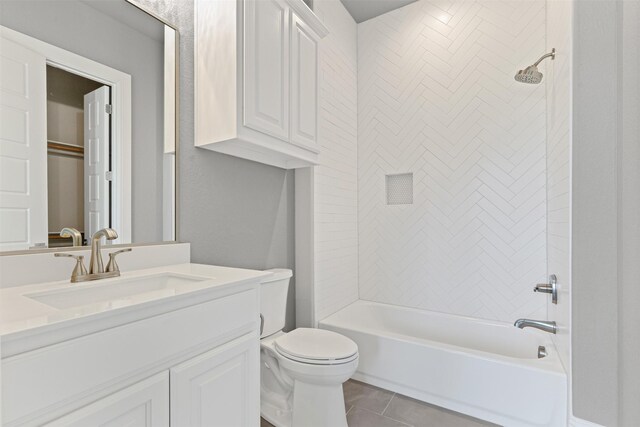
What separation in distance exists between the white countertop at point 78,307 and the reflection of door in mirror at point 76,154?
0.73 feet

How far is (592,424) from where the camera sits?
449mm

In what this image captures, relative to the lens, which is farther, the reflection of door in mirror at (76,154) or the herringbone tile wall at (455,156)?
the herringbone tile wall at (455,156)

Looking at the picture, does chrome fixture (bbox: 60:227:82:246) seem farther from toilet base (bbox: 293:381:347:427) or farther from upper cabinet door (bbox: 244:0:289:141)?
toilet base (bbox: 293:381:347:427)

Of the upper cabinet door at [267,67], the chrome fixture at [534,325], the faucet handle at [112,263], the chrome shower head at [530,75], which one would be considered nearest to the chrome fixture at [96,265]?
the faucet handle at [112,263]

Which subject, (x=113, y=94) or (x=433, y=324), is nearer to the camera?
(x=113, y=94)

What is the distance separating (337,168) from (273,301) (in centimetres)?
130

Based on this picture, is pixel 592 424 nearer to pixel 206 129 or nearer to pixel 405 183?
pixel 206 129

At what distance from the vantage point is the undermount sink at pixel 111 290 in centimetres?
91

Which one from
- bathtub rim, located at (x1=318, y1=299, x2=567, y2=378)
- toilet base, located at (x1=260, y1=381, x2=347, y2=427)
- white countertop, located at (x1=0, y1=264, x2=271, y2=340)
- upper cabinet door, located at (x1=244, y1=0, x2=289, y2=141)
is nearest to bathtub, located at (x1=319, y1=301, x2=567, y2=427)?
bathtub rim, located at (x1=318, y1=299, x2=567, y2=378)

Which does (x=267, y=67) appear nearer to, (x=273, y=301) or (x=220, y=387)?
(x=273, y=301)

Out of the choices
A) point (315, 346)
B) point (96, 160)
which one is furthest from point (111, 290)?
point (315, 346)

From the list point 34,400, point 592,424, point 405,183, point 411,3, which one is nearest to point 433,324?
point 405,183

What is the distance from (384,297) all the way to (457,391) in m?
1.03

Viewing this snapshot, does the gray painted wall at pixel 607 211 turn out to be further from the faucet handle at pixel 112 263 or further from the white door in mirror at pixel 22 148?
the white door in mirror at pixel 22 148
